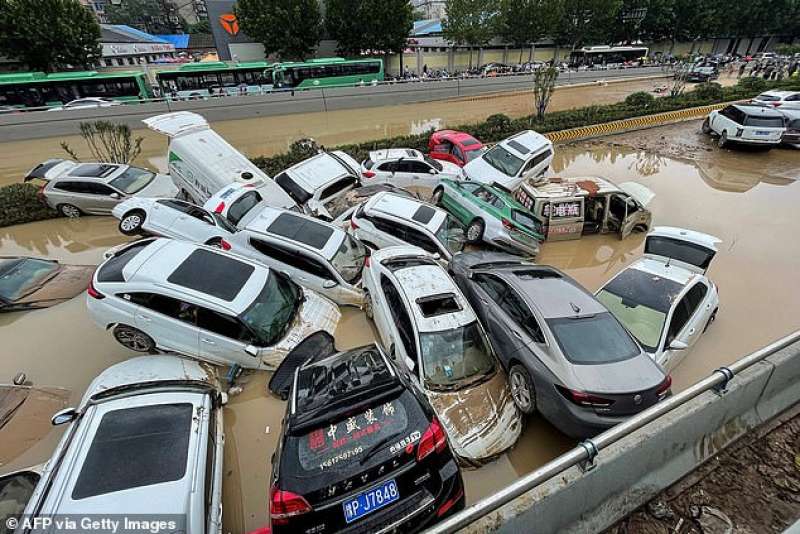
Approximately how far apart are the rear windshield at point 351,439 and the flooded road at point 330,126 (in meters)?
16.8

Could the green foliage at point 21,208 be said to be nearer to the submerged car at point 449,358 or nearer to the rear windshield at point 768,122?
the submerged car at point 449,358

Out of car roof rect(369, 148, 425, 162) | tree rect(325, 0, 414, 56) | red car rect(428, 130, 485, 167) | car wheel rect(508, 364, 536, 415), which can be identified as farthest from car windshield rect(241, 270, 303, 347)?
tree rect(325, 0, 414, 56)

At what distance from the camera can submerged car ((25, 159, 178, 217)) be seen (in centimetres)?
951

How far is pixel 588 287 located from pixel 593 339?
3.56 m

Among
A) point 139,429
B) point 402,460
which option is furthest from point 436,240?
point 139,429

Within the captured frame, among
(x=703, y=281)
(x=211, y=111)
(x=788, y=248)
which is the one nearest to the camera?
(x=703, y=281)

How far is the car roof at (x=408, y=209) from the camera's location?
7.38 m

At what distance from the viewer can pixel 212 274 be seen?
5.11m

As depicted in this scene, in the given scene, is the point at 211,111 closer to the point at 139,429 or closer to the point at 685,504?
the point at 139,429

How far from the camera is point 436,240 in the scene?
7.20 meters

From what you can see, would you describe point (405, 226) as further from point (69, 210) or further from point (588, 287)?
point (69, 210)

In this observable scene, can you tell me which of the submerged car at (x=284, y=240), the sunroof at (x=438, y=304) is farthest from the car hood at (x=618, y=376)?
the submerged car at (x=284, y=240)

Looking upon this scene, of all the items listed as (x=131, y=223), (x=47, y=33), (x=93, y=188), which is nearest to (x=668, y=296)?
(x=131, y=223)

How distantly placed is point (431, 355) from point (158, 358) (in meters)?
3.43
